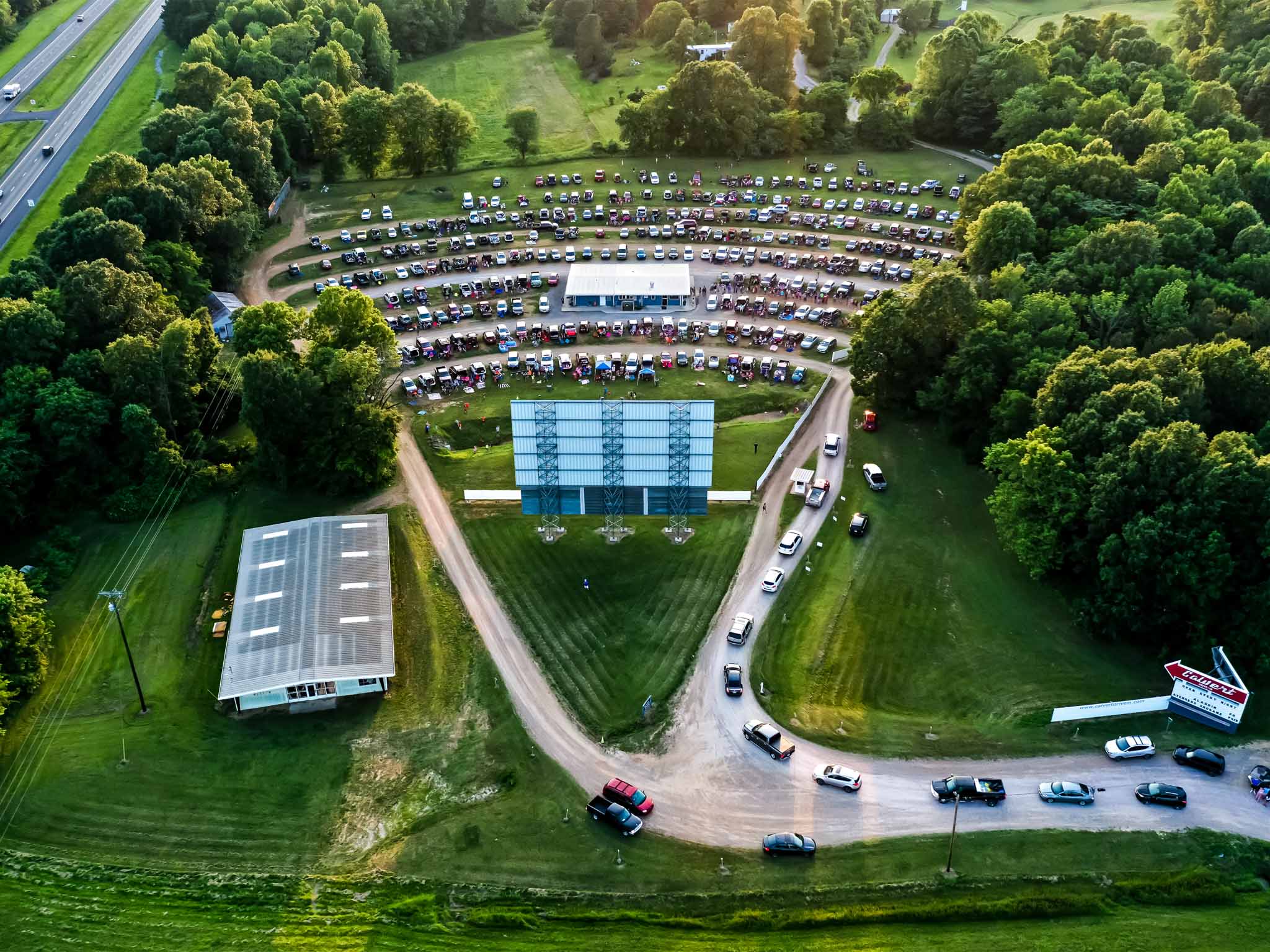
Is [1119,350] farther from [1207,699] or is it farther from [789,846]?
[789,846]

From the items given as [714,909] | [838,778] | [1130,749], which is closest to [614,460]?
[838,778]

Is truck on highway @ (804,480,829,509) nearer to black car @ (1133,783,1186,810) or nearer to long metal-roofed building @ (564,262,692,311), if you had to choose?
black car @ (1133,783,1186,810)

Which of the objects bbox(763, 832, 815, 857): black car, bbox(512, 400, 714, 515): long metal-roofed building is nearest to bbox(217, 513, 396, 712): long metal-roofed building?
bbox(512, 400, 714, 515): long metal-roofed building

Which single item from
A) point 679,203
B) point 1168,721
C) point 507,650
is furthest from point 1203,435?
point 679,203

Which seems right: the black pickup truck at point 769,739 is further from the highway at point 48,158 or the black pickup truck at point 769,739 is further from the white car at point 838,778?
the highway at point 48,158

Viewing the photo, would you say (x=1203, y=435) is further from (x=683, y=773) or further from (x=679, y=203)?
(x=679, y=203)

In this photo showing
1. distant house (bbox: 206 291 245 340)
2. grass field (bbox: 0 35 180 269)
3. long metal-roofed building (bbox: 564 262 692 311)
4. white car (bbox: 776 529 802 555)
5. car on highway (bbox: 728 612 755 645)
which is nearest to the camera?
car on highway (bbox: 728 612 755 645)

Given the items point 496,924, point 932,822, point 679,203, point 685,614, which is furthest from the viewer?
point 679,203
